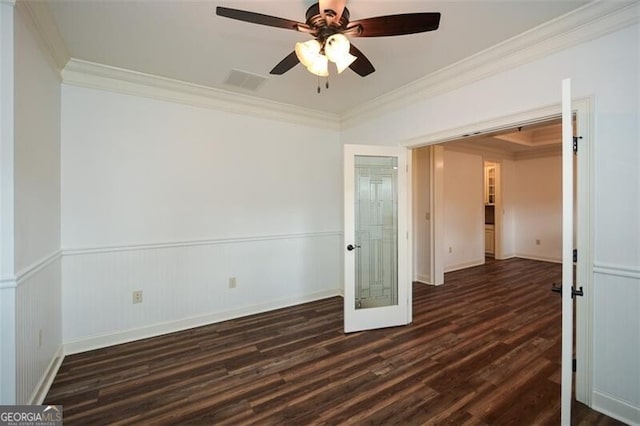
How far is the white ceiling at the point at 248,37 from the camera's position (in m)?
1.93

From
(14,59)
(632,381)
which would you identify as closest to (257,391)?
(632,381)

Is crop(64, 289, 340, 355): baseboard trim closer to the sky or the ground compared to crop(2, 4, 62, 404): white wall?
closer to the ground

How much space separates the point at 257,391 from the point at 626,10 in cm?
357

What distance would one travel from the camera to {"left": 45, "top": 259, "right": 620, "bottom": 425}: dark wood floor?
6.31 feet

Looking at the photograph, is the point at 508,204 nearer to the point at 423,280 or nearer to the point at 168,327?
the point at 423,280

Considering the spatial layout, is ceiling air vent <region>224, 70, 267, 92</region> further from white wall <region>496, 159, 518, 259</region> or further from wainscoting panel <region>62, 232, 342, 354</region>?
white wall <region>496, 159, 518, 259</region>

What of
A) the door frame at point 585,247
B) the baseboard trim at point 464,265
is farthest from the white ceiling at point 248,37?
the baseboard trim at point 464,265

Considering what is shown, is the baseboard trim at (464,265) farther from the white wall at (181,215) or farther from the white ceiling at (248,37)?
the white ceiling at (248,37)

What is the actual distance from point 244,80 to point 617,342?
3.76m

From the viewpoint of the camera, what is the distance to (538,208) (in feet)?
22.7

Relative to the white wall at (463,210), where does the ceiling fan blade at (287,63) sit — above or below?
above

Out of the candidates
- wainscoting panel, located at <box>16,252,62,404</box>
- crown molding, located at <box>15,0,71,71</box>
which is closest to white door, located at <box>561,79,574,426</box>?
wainscoting panel, located at <box>16,252,62,404</box>

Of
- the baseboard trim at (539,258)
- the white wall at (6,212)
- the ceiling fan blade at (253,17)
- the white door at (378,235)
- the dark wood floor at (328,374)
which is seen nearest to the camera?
the ceiling fan blade at (253,17)

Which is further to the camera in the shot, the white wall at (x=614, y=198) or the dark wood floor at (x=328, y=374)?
the dark wood floor at (x=328, y=374)
